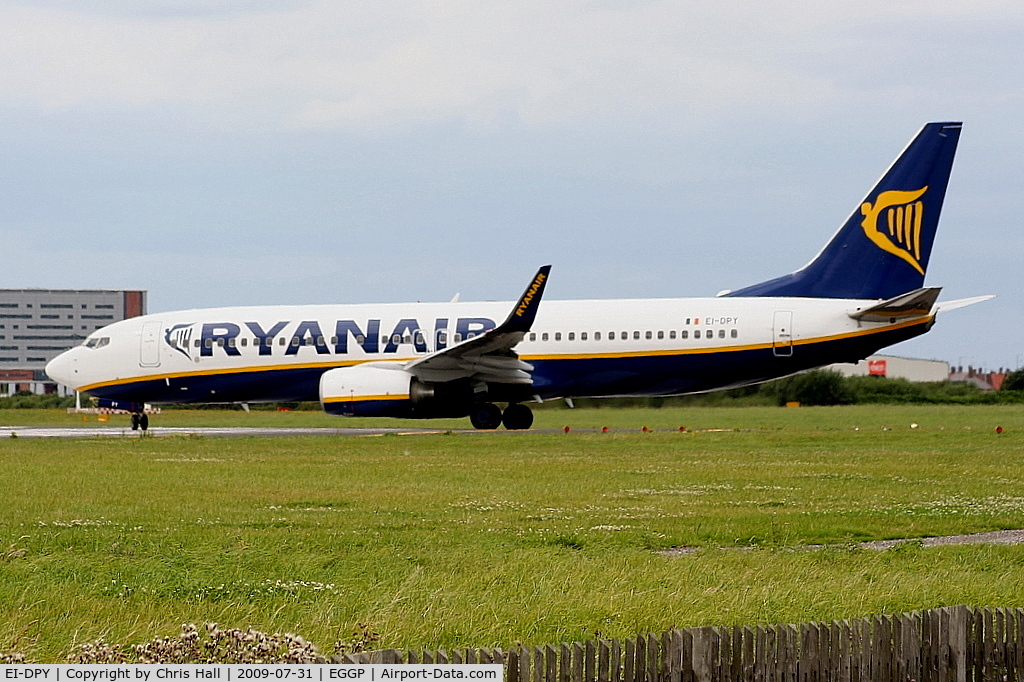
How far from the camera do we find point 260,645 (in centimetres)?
718

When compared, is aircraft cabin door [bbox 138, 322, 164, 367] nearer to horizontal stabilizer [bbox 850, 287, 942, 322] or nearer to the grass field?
the grass field

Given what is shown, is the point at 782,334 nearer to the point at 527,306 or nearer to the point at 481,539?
the point at 527,306

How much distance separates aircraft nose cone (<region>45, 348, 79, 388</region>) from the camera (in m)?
41.8

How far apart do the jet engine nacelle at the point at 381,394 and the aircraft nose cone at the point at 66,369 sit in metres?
9.90

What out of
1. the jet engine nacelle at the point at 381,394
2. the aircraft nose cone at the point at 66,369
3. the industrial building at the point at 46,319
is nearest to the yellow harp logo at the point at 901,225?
the jet engine nacelle at the point at 381,394

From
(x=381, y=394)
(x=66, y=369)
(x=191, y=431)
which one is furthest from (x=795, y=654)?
(x=66, y=369)

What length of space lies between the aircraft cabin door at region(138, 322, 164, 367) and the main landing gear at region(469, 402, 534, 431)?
32.1 feet

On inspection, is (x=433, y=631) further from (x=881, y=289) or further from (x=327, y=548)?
(x=881, y=289)

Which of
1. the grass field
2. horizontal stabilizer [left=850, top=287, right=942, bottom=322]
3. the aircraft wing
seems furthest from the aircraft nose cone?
horizontal stabilizer [left=850, top=287, right=942, bottom=322]

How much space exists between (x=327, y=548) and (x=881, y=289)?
26.1 m

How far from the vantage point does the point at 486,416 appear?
127 feet

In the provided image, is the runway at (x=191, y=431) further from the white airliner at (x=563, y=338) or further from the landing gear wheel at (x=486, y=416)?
the white airliner at (x=563, y=338)

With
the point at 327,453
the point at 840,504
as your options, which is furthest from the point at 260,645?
the point at 327,453

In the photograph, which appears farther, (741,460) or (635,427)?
(635,427)
